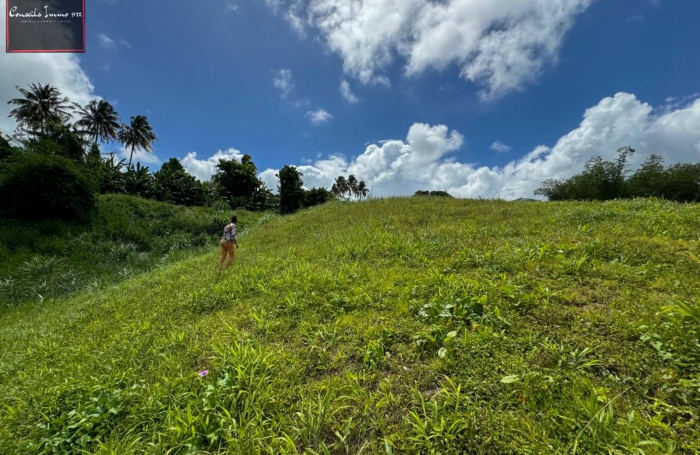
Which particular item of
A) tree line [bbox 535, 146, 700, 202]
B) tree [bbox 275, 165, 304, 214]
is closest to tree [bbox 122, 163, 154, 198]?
tree [bbox 275, 165, 304, 214]

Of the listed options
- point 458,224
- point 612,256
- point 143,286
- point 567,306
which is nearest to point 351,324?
point 567,306

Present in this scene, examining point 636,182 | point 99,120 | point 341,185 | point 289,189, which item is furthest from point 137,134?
point 636,182

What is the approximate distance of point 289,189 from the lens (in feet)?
104

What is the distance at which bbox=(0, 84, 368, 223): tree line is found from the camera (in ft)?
43.8

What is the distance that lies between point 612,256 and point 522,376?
353cm

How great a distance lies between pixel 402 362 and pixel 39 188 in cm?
1932

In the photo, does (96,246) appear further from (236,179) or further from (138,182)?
(236,179)

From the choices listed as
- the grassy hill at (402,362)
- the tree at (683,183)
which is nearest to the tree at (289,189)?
the grassy hill at (402,362)

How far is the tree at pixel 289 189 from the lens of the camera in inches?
1255

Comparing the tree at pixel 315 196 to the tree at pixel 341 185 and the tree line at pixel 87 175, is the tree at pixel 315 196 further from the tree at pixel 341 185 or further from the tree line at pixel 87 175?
the tree at pixel 341 185

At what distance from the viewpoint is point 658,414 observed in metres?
1.76

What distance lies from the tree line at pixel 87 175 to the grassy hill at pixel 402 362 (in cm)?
1259

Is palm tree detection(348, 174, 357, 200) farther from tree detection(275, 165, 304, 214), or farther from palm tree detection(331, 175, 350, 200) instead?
tree detection(275, 165, 304, 214)

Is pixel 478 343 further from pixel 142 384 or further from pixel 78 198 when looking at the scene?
pixel 78 198
